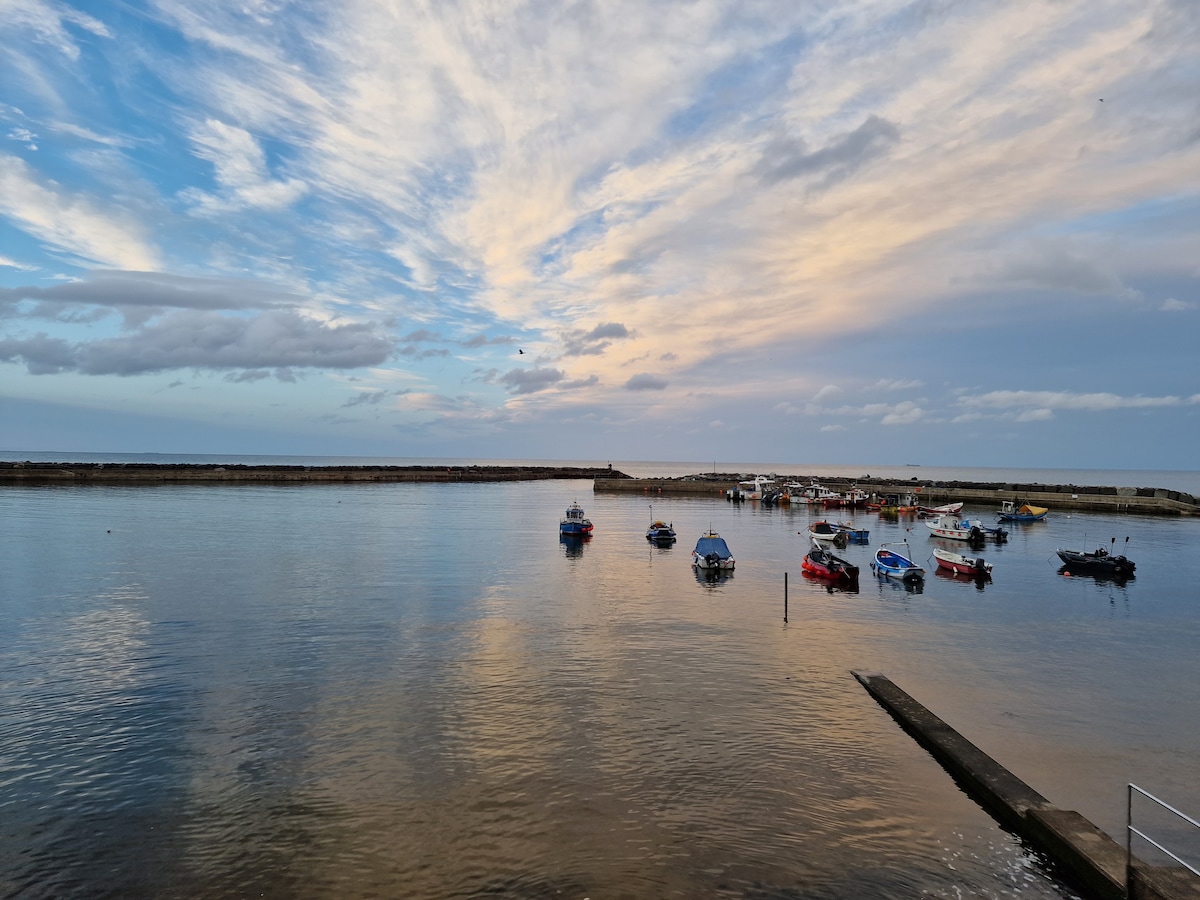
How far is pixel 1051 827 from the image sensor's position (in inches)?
550

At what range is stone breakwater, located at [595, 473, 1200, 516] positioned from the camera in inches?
4222

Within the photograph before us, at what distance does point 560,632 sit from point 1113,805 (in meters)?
21.2

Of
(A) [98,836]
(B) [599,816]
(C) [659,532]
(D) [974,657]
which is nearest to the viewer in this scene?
(A) [98,836]

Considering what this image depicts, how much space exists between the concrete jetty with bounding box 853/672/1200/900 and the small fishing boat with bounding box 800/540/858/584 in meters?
27.2

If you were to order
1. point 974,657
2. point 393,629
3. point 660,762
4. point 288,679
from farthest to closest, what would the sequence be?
point 393,629 → point 974,657 → point 288,679 → point 660,762

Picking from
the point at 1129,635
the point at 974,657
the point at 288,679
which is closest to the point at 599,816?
the point at 288,679

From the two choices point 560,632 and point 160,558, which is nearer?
point 560,632

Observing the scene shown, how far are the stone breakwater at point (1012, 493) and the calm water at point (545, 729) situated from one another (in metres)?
77.1

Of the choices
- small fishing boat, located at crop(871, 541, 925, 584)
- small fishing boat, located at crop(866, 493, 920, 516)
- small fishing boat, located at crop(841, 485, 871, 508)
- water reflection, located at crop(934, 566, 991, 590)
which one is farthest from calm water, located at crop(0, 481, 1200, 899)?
small fishing boat, located at crop(841, 485, 871, 508)

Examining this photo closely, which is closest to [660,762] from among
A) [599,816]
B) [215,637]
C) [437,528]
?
[599,816]

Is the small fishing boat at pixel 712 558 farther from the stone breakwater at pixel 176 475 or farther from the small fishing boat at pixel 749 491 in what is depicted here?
the stone breakwater at pixel 176 475

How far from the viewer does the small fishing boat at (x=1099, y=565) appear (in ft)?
167

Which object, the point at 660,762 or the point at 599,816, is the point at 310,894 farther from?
the point at 660,762

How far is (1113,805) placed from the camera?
54.2ft
